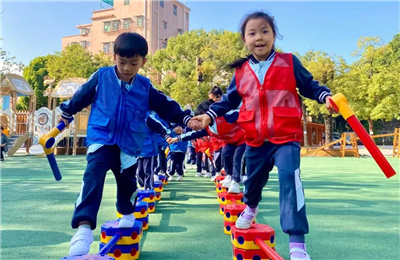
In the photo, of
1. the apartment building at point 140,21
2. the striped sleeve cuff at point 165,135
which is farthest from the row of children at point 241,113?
the apartment building at point 140,21

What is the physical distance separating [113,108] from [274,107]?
4.18ft

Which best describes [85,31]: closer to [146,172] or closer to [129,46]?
[146,172]

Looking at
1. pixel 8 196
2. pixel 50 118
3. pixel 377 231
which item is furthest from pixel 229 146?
pixel 50 118

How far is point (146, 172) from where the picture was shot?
16.6 ft

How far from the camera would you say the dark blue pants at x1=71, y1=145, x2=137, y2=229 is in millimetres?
2361

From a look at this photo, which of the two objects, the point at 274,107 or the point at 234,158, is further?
the point at 234,158

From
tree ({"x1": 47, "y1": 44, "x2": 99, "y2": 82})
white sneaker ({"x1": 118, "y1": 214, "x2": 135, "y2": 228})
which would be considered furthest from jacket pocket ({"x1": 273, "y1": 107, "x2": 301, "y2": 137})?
tree ({"x1": 47, "y1": 44, "x2": 99, "y2": 82})

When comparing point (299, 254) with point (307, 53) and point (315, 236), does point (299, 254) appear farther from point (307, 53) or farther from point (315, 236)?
point (307, 53)

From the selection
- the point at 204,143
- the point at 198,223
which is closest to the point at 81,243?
the point at 198,223

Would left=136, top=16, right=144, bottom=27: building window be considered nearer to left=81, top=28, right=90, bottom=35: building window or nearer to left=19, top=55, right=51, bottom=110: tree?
left=19, top=55, right=51, bottom=110: tree

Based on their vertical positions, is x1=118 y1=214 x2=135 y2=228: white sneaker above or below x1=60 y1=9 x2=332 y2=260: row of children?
below

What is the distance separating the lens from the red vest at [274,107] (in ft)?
8.23

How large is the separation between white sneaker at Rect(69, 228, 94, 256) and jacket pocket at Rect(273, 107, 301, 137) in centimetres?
155

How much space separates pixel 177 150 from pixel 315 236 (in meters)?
4.83
